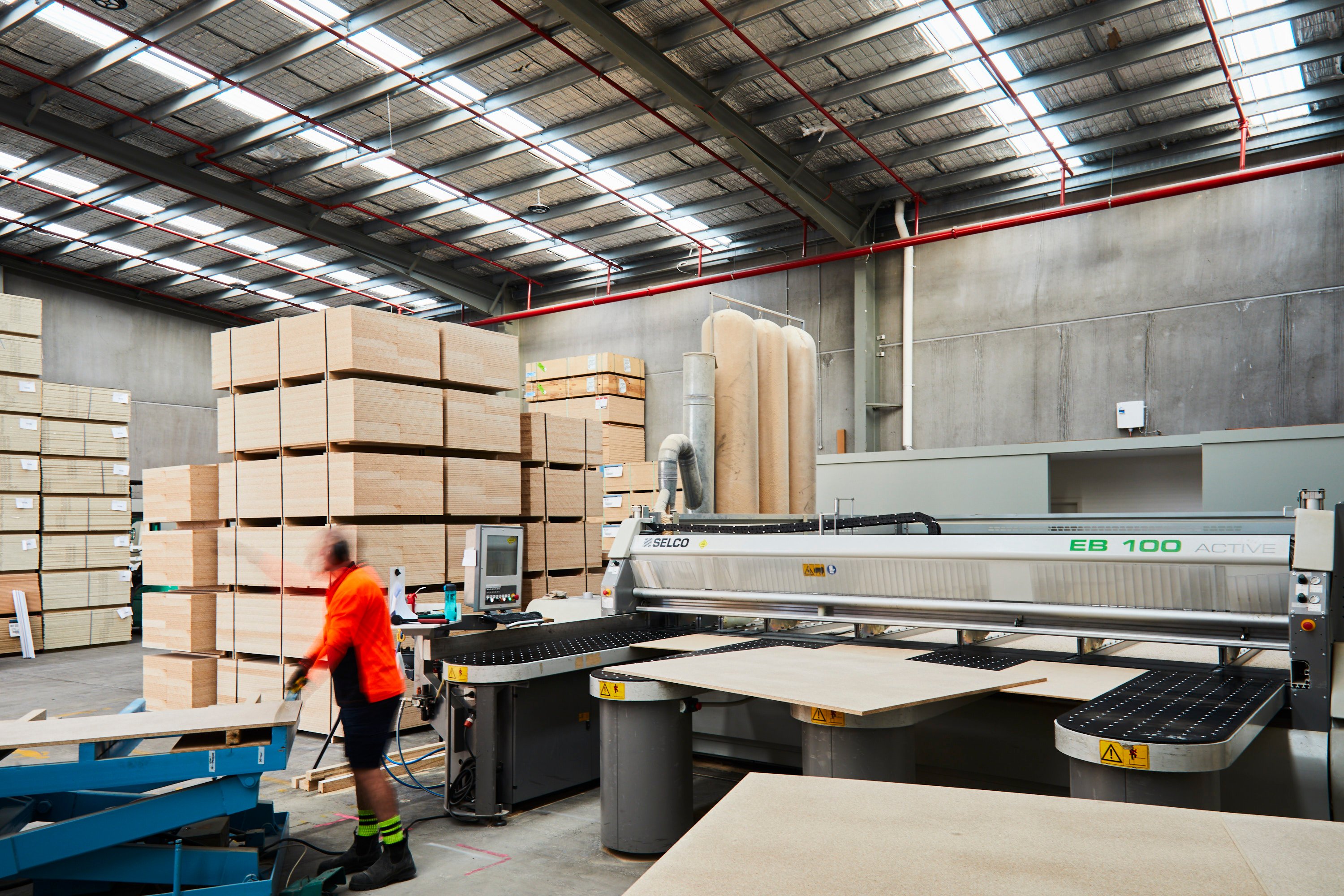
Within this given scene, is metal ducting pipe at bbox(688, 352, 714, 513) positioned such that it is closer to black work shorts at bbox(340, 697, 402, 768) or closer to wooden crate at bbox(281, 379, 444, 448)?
wooden crate at bbox(281, 379, 444, 448)

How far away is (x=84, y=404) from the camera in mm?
10000

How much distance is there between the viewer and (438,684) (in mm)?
3986

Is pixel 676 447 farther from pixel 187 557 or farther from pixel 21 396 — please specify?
pixel 21 396

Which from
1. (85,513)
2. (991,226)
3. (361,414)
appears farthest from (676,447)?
(85,513)

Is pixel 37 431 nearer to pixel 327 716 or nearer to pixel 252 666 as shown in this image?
pixel 252 666

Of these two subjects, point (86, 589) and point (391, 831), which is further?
point (86, 589)

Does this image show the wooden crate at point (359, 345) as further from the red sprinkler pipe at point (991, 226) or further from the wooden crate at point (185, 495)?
the red sprinkler pipe at point (991, 226)

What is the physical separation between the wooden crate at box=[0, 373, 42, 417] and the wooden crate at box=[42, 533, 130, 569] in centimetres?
141

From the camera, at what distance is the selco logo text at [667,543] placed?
4168 mm

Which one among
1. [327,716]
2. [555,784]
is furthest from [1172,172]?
[327,716]

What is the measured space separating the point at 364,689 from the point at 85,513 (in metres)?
8.67

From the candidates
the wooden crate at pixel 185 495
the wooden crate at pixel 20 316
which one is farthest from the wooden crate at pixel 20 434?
the wooden crate at pixel 185 495

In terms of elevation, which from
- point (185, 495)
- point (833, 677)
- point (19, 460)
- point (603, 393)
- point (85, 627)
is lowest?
point (85, 627)

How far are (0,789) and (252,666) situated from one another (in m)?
3.24
